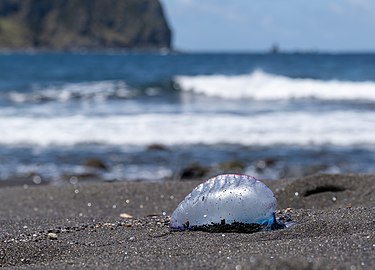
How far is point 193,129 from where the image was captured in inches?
509

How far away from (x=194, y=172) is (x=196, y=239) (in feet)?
16.9

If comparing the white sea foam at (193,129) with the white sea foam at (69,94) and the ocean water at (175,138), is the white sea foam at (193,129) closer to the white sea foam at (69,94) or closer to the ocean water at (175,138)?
the ocean water at (175,138)

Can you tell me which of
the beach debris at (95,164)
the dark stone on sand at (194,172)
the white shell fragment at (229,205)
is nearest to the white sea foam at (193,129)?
the beach debris at (95,164)

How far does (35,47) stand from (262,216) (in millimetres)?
113212

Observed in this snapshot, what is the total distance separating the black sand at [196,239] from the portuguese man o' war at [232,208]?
0.09 meters

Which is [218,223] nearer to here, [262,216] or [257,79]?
[262,216]

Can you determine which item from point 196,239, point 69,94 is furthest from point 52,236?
point 69,94

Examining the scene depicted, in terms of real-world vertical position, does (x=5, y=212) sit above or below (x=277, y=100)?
above

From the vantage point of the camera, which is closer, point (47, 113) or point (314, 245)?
point (314, 245)

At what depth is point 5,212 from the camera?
18.5 ft

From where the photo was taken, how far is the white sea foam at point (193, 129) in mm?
11711

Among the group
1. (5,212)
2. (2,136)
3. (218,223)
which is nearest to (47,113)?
(2,136)

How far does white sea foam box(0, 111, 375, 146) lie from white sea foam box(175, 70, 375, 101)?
7372 millimetres

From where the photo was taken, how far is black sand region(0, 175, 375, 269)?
2.85 metres
